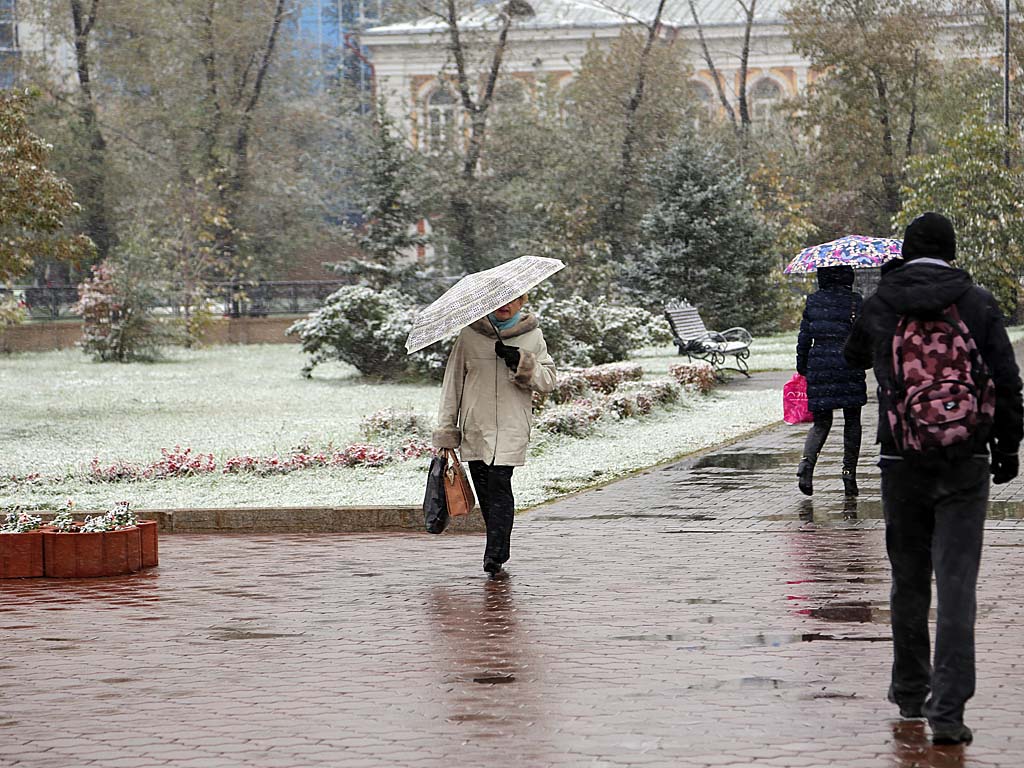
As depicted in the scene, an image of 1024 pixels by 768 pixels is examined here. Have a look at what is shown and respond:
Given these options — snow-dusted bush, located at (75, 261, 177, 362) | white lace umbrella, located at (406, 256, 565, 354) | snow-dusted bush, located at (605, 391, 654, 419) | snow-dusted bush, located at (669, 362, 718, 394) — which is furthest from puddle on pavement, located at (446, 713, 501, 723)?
snow-dusted bush, located at (75, 261, 177, 362)

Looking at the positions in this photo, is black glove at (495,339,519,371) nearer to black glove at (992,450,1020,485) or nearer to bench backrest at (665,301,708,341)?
black glove at (992,450,1020,485)

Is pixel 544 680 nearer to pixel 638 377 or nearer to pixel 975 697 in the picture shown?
pixel 975 697

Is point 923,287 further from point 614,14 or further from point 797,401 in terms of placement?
point 614,14

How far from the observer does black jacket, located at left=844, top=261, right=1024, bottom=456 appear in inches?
204

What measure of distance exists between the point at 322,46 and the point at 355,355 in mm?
42115

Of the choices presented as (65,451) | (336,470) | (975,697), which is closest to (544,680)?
(975,697)

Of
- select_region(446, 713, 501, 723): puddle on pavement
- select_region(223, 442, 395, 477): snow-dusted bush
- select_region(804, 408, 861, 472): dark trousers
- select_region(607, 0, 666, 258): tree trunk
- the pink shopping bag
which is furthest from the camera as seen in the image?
select_region(607, 0, 666, 258): tree trunk

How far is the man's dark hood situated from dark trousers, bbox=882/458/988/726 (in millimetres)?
495

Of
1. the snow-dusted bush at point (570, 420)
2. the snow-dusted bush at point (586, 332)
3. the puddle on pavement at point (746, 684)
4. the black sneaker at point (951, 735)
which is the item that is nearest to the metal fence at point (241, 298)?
the snow-dusted bush at point (586, 332)

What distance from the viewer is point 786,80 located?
70625 mm

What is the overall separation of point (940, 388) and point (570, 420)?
12.0 meters

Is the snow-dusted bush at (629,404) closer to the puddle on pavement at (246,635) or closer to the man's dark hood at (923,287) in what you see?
the puddle on pavement at (246,635)

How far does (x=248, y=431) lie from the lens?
1922 centimetres

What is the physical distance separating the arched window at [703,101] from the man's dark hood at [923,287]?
4800cm
